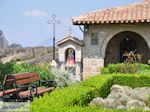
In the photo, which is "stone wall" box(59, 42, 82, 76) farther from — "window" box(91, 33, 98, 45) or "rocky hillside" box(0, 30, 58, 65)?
"rocky hillside" box(0, 30, 58, 65)

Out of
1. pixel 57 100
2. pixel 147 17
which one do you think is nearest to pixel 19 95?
pixel 57 100

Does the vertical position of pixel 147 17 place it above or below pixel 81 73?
above

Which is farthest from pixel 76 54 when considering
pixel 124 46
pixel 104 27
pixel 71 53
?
pixel 124 46

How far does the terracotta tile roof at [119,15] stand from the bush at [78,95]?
4523 mm

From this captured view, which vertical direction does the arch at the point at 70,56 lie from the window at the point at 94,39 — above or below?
below

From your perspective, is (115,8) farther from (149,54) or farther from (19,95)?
(19,95)

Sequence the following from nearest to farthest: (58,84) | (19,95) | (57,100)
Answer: (57,100), (19,95), (58,84)

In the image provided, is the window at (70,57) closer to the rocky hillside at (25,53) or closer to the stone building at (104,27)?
the stone building at (104,27)

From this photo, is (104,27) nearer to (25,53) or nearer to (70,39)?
(70,39)

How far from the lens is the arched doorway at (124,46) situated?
53.0ft

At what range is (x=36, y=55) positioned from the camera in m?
28.5

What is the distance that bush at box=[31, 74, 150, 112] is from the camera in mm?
3988

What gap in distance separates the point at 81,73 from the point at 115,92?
6681 mm

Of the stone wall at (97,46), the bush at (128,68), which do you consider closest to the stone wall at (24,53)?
the stone wall at (97,46)
